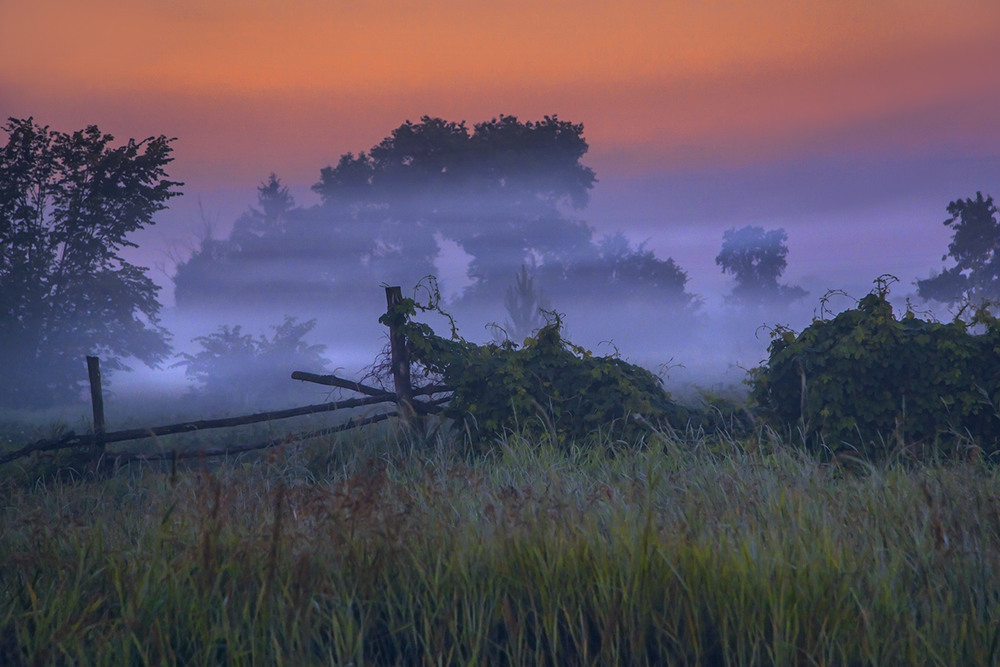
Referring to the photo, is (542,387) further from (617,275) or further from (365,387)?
(617,275)

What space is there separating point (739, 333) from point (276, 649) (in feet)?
172

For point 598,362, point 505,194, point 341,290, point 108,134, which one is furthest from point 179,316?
point 598,362

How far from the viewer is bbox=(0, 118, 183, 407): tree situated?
2384 cm

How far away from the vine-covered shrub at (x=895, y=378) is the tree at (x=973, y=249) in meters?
37.3

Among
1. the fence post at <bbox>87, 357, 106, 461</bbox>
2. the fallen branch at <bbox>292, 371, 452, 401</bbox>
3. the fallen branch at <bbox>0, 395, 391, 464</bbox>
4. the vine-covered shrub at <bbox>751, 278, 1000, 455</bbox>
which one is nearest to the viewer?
the vine-covered shrub at <bbox>751, 278, 1000, 455</bbox>

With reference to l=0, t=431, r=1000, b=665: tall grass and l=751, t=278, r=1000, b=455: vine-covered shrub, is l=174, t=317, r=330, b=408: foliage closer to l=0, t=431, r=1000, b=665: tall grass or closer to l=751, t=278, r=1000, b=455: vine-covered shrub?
l=751, t=278, r=1000, b=455: vine-covered shrub

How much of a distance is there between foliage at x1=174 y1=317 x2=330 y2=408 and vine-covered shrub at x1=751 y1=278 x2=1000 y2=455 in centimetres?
2490

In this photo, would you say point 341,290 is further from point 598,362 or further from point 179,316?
point 598,362

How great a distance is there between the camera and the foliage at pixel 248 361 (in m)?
30.5

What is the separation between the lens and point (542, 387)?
28.3 ft

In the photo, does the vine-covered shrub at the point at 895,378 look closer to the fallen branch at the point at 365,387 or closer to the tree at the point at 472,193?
the fallen branch at the point at 365,387

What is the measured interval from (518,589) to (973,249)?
45.8 m

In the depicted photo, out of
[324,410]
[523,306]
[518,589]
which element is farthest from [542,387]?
[523,306]

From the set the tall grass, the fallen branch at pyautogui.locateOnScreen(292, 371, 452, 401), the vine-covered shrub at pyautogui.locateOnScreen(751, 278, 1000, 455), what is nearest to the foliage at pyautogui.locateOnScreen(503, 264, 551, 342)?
the fallen branch at pyautogui.locateOnScreen(292, 371, 452, 401)
